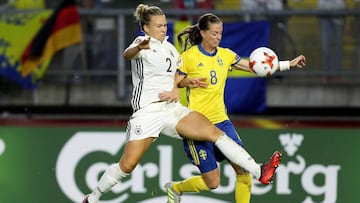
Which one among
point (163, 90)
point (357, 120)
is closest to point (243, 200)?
point (163, 90)

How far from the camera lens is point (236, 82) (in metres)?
13.4

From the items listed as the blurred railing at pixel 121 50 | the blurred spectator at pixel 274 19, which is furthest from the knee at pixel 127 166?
the blurred spectator at pixel 274 19

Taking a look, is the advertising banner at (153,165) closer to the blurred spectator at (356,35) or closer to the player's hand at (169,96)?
A: the blurred spectator at (356,35)

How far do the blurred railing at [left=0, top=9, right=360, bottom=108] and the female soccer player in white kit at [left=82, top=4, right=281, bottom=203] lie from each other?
10.3 feet

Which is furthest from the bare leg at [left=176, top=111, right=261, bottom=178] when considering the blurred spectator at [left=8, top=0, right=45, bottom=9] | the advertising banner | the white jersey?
the blurred spectator at [left=8, top=0, right=45, bottom=9]

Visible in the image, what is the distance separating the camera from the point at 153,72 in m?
10.3

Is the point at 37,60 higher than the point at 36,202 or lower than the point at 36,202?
higher

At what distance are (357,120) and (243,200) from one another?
90.5 inches

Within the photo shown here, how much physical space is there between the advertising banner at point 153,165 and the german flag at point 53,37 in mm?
1273

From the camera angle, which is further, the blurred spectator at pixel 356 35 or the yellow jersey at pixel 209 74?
the blurred spectator at pixel 356 35

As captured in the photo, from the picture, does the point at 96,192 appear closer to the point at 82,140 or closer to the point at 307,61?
the point at 82,140

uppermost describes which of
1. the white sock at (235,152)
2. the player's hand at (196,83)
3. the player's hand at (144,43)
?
the player's hand at (144,43)

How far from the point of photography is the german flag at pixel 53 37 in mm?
Answer: 13586

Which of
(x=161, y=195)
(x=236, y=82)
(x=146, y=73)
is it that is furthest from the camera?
(x=236, y=82)
